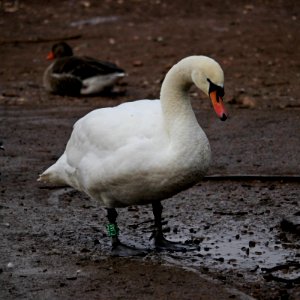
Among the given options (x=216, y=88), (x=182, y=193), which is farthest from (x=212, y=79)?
(x=182, y=193)

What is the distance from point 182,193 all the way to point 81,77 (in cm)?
481

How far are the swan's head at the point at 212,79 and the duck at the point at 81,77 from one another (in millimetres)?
6383

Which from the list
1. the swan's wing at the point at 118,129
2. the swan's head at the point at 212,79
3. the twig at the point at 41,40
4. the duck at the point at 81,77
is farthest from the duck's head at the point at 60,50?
the swan's head at the point at 212,79

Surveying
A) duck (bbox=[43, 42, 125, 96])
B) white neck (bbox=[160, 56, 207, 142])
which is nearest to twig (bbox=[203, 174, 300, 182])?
white neck (bbox=[160, 56, 207, 142])

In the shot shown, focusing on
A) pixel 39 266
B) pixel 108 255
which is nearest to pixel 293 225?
pixel 108 255

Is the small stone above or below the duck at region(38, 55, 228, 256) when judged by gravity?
below

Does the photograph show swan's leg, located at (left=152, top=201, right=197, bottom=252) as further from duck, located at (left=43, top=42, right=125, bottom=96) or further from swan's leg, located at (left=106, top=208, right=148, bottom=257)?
duck, located at (left=43, top=42, right=125, bottom=96)

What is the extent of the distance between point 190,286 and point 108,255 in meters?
0.99

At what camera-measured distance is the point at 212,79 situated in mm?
6652

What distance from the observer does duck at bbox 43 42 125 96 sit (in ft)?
43.0

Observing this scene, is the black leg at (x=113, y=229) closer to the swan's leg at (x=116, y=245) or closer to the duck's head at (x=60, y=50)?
the swan's leg at (x=116, y=245)

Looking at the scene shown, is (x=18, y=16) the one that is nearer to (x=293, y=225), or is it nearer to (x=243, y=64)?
(x=243, y=64)

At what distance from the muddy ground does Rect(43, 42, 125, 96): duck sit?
0.18 metres

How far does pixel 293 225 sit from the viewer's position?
24.5ft
